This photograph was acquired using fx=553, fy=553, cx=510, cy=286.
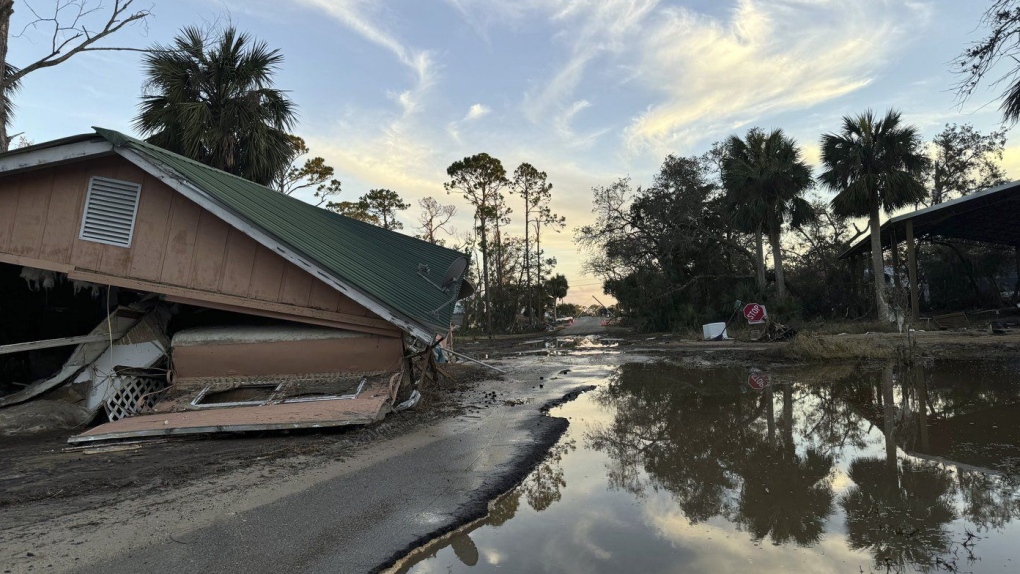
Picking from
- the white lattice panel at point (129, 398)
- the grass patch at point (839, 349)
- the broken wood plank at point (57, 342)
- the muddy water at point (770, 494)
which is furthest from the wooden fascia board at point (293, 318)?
the grass patch at point (839, 349)

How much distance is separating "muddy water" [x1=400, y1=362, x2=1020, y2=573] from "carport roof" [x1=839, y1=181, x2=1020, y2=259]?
670 inches

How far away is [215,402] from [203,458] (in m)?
2.47

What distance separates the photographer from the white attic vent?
845cm

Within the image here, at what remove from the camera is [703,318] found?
31125 mm

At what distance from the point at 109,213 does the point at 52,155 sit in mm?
1031

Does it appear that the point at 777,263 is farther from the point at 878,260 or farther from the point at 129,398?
the point at 129,398

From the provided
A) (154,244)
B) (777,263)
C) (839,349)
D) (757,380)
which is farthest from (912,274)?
(154,244)

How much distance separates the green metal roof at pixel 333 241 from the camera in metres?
8.27

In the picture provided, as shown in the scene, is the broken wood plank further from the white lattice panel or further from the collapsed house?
the white lattice panel

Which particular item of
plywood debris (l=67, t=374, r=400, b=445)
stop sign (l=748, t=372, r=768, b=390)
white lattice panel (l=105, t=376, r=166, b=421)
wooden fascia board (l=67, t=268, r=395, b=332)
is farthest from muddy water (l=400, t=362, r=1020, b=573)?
white lattice panel (l=105, t=376, r=166, b=421)

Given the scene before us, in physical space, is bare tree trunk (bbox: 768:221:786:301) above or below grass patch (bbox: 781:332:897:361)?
above

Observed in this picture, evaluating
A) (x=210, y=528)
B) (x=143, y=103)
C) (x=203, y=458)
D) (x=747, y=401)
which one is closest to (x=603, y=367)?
(x=747, y=401)

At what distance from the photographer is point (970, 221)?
25344mm

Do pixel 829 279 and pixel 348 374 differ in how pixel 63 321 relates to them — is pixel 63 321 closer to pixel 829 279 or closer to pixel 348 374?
pixel 348 374
